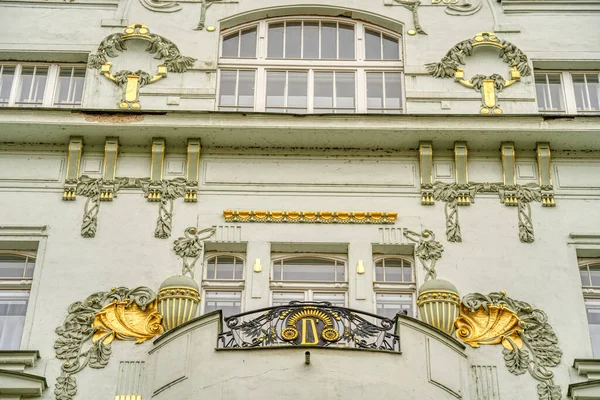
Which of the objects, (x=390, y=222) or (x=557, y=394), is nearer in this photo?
(x=557, y=394)

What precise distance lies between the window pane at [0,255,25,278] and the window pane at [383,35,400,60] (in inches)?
318

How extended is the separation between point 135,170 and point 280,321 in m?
4.56

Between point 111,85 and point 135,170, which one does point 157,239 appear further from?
point 111,85

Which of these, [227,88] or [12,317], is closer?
[12,317]

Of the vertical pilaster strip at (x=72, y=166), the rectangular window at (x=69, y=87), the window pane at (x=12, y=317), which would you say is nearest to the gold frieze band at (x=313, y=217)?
the vertical pilaster strip at (x=72, y=166)

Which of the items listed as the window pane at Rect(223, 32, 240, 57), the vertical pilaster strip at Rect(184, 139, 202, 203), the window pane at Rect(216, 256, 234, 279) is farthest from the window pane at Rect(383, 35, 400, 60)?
the window pane at Rect(216, 256, 234, 279)

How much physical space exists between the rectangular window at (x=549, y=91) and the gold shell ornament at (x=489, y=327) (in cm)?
488

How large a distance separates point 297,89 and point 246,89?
39.0 inches

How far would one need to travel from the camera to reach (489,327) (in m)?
18.7

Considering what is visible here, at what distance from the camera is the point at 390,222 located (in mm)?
19953

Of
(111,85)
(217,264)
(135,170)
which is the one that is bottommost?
(217,264)

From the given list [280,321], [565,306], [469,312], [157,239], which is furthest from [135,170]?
[565,306]

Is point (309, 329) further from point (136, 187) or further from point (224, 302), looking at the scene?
point (136, 187)

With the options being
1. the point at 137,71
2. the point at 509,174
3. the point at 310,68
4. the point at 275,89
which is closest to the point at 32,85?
the point at 137,71
